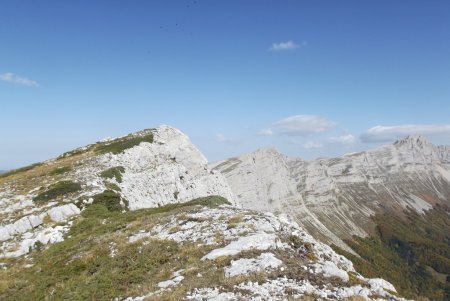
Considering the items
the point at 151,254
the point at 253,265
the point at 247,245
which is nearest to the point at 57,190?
the point at 151,254

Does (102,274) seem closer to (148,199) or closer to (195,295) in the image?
(195,295)

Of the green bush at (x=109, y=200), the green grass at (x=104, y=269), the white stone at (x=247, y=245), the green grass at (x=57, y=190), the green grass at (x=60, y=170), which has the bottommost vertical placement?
the green grass at (x=104, y=269)

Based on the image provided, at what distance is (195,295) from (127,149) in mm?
51682

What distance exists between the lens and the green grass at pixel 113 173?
166 ft

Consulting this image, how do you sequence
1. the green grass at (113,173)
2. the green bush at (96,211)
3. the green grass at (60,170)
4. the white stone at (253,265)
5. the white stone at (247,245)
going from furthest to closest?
the green grass at (60,170) → the green grass at (113,173) → the green bush at (96,211) → the white stone at (247,245) → the white stone at (253,265)

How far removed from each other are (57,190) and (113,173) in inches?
389

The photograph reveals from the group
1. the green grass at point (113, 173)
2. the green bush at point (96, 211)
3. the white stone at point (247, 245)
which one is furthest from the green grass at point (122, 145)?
the white stone at point (247, 245)

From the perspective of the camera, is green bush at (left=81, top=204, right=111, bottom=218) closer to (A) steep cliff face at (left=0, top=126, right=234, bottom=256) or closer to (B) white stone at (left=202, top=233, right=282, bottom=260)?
(A) steep cliff face at (left=0, top=126, right=234, bottom=256)

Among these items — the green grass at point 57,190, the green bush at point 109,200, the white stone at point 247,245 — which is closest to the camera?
the white stone at point 247,245

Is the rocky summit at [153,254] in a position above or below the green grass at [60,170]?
below

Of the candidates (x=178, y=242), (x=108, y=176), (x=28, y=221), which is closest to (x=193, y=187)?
(x=108, y=176)

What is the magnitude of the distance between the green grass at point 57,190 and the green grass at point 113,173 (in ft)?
18.2

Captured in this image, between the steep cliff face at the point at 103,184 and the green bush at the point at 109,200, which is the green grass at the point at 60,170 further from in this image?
the green bush at the point at 109,200

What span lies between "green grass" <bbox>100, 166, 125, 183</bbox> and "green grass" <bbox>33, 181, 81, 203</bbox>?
554cm
